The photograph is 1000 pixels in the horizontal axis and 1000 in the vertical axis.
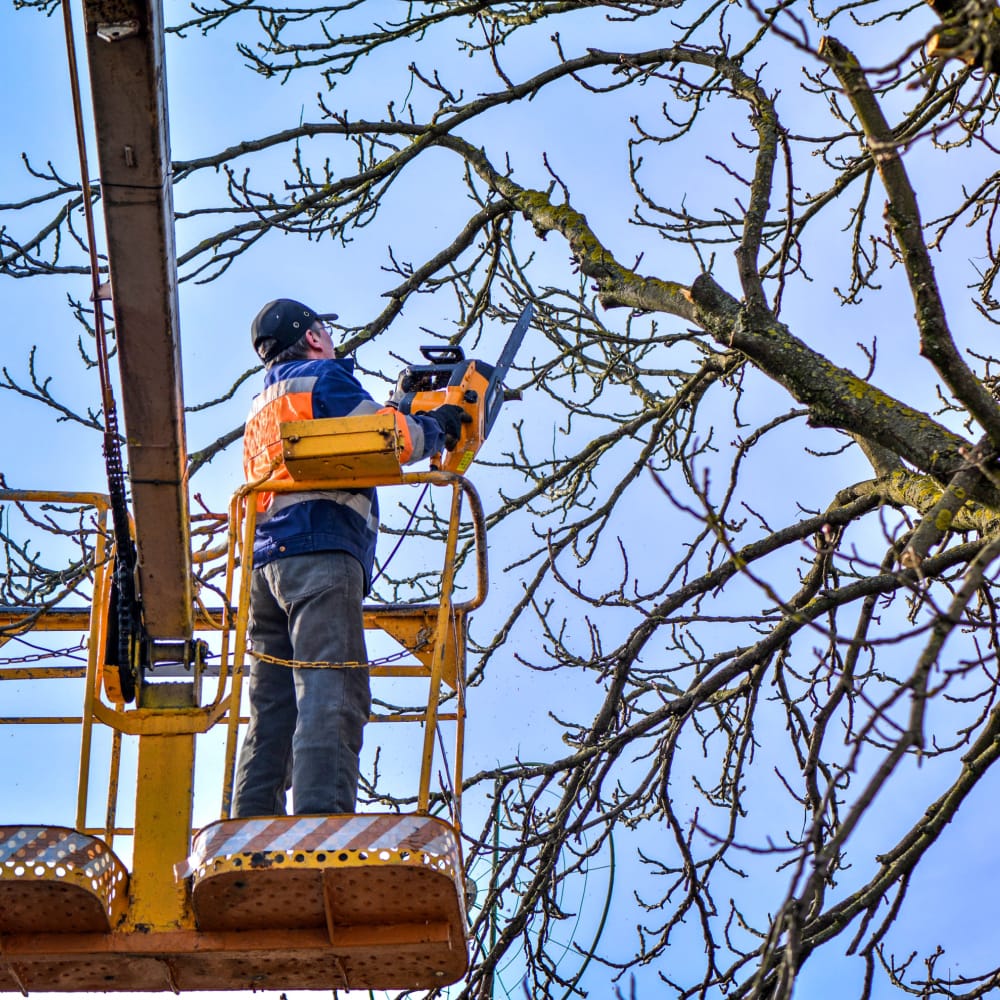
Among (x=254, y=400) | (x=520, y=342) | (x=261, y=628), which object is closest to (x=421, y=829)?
(x=261, y=628)

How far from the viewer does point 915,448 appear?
16.8 feet

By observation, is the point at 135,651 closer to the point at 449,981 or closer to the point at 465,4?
the point at 449,981

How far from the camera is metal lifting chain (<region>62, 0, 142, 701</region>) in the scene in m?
5.14

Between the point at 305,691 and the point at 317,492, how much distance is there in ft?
2.31

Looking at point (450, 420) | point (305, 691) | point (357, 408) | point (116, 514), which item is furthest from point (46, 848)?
point (450, 420)

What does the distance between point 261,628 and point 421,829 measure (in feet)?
4.09

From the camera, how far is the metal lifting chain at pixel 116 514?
514cm

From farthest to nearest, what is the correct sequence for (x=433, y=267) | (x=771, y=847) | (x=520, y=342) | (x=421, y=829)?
(x=433, y=267) < (x=520, y=342) < (x=421, y=829) < (x=771, y=847)

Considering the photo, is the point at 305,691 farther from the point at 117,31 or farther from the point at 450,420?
the point at 117,31

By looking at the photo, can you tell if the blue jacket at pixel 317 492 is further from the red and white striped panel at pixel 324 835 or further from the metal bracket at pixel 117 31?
the metal bracket at pixel 117 31

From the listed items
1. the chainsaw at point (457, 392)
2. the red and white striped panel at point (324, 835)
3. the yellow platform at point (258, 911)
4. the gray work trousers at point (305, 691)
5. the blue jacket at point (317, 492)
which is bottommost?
the yellow platform at point (258, 911)

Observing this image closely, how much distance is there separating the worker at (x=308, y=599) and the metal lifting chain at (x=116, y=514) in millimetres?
418

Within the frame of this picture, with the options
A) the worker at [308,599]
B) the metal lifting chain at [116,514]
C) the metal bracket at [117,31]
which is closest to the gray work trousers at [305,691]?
the worker at [308,599]

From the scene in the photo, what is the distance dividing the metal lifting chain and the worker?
42 cm
